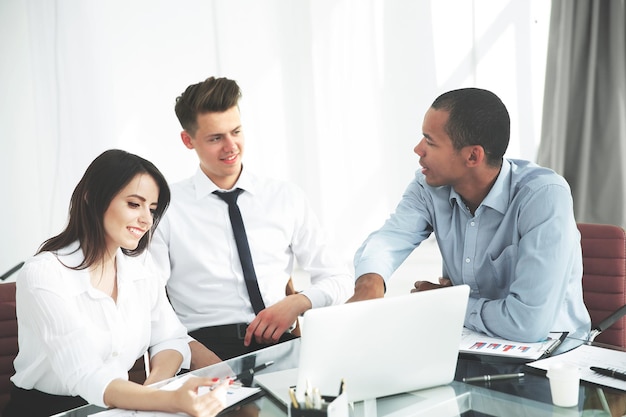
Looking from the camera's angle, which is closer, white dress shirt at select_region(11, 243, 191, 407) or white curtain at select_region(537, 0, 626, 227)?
white dress shirt at select_region(11, 243, 191, 407)

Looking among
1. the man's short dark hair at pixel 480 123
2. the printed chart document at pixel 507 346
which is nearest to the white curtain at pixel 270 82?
the man's short dark hair at pixel 480 123

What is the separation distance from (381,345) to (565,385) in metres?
0.36

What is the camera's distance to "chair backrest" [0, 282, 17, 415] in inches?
79.1

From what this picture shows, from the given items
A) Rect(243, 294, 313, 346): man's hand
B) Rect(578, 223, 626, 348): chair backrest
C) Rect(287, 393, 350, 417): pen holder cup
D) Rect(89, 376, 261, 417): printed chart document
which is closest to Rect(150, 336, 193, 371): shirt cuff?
Rect(243, 294, 313, 346): man's hand

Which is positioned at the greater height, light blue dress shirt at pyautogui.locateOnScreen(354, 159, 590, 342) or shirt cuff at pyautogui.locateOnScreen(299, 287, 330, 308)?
light blue dress shirt at pyautogui.locateOnScreen(354, 159, 590, 342)

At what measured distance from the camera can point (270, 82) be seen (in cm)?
532

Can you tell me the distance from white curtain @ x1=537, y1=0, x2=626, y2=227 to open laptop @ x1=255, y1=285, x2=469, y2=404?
293 centimetres

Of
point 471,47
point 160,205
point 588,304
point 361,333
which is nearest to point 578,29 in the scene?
point 471,47

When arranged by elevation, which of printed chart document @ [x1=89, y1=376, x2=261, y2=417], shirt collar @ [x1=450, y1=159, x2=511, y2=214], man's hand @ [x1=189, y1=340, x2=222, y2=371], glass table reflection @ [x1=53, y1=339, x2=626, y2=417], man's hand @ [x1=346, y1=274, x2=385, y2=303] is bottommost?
man's hand @ [x1=189, y1=340, x2=222, y2=371]

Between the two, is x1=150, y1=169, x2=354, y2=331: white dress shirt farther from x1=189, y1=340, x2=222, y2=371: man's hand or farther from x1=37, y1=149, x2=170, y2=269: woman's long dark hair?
x1=37, y1=149, x2=170, y2=269: woman's long dark hair

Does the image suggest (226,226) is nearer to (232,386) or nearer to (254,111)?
(232,386)

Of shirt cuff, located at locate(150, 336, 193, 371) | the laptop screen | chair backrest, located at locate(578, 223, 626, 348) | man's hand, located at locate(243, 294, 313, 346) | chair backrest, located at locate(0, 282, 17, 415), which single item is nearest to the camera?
the laptop screen

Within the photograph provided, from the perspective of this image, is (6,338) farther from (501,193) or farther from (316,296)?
(501,193)

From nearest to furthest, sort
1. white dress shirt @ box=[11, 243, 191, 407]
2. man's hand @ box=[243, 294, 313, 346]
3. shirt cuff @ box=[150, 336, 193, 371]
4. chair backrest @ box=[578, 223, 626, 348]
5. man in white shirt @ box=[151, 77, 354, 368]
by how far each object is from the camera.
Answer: white dress shirt @ box=[11, 243, 191, 407], shirt cuff @ box=[150, 336, 193, 371], man's hand @ box=[243, 294, 313, 346], chair backrest @ box=[578, 223, 626, 348], man in white shirt @ box=[151, 77, 354, 368]
